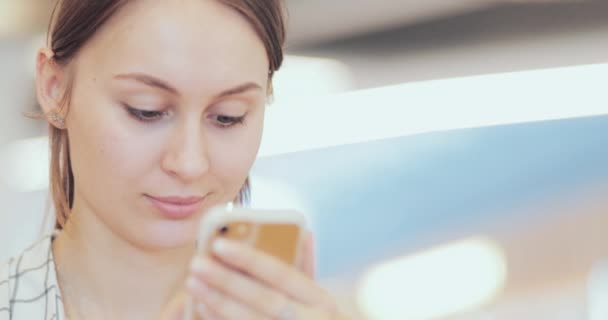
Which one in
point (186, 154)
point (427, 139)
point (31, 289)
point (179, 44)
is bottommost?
point (31, 289)

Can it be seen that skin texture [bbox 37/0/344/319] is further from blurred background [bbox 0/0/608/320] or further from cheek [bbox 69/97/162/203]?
blurred background [bbox 0/0/608/320]

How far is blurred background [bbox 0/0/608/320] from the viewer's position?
3.05m

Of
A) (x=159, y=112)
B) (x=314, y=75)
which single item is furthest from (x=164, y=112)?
(x=314, y=75)

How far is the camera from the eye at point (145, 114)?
3.44 ft

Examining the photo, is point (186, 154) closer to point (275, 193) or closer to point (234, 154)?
point (234, 154)

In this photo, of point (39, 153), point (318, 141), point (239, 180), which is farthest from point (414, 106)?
point (239, 180)

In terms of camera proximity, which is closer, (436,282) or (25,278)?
(25,278)

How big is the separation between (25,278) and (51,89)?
9.5 inches

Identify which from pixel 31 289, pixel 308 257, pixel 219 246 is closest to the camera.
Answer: pixel 219 246

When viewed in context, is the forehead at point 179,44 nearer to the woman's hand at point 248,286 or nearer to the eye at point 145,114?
the eye at point 145,114

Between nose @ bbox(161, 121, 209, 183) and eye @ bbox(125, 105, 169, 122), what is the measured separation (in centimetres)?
3

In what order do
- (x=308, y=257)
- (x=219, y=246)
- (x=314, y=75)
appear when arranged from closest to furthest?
(x=219, y=246), (x=308, y=257), (x=314, y=75)

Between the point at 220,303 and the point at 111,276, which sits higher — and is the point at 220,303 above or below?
below

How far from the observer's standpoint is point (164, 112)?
3.43 feet
